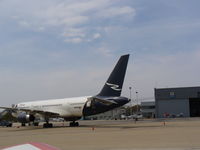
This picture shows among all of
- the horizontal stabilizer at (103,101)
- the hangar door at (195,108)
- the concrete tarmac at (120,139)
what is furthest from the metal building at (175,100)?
the concrete tarmac at (120,139)

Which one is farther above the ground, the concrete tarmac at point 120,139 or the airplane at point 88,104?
the airplane at point 88,104

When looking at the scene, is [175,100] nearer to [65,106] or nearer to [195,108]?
[195,108]

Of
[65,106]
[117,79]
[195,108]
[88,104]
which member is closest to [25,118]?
[65,106]

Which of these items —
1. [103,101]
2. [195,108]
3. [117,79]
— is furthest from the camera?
[195,108]

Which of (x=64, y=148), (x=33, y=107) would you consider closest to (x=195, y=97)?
(x=33, y=107)

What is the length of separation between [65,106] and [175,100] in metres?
55.4

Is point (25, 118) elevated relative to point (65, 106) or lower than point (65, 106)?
lower

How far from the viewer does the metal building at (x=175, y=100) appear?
87.5 m

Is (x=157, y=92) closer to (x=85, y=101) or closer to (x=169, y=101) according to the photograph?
(x=169, y=101)

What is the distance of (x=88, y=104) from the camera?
3644cm

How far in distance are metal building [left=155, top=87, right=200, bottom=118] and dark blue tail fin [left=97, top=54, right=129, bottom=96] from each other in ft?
177

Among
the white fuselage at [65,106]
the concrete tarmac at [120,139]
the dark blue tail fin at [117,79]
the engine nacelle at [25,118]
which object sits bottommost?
the concrete tarmac at [120,139]

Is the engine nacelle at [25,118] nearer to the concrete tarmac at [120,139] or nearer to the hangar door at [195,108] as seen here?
the concrete tarmac at [120,139]

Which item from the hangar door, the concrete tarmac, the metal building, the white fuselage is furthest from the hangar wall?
the concrete tarmac
